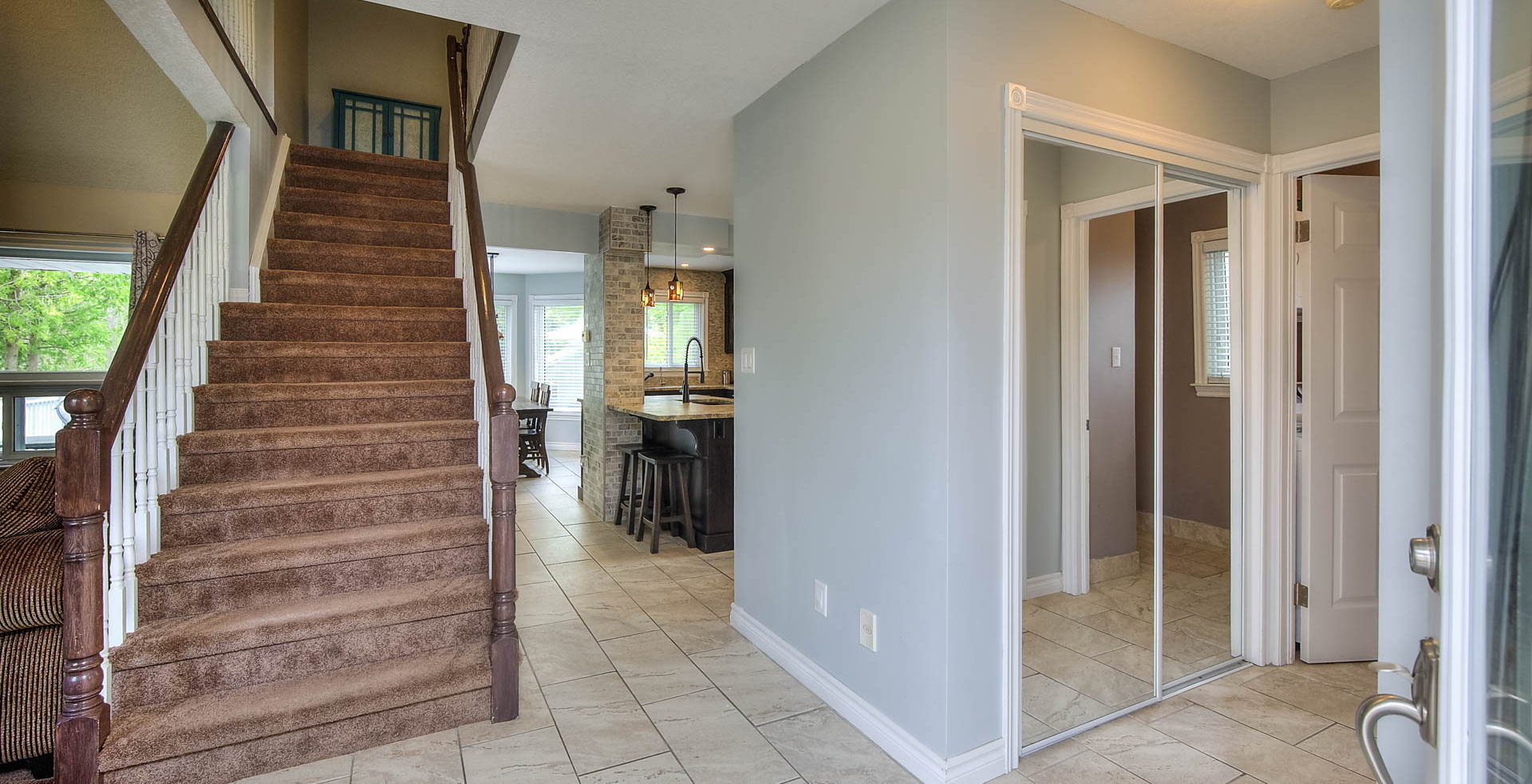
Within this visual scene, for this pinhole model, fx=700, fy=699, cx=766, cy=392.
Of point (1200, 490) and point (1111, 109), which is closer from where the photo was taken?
point (1111, 109)

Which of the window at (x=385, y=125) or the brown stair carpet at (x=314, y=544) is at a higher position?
the window at (x=385, y=125)

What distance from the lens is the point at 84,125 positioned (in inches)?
175

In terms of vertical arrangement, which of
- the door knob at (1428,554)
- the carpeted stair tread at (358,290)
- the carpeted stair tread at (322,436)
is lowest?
the carpeted stair tread at (322,436)

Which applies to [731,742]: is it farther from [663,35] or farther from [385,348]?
[385,348]

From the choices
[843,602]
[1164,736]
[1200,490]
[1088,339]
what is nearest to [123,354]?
[843,602]

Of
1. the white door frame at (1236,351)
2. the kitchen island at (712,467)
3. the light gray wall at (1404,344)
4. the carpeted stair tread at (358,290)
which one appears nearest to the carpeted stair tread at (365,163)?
the carpeted stair tread at (358,290)

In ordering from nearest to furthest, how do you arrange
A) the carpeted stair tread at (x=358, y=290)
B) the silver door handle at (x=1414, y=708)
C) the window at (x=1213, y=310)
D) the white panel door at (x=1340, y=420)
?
the silver door handle at (x=1414, y=708)
the white panel door at (x=1340, y=420)
the window at (x=1213, y=310)
the carpeted stair tread at (x=358, y=290)

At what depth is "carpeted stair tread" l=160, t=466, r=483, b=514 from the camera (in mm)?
2787

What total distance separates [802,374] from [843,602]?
3.01ft

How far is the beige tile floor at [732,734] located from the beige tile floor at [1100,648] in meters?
0.08

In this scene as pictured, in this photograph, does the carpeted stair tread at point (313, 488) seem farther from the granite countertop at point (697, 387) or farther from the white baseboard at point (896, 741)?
the granite countertop at point (697, 387)

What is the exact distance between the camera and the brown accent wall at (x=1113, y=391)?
265 centimetres

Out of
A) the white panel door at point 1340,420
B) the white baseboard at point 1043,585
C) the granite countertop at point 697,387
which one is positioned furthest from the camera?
the granite countertop at point 697,387

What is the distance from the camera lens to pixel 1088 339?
2666 mm
